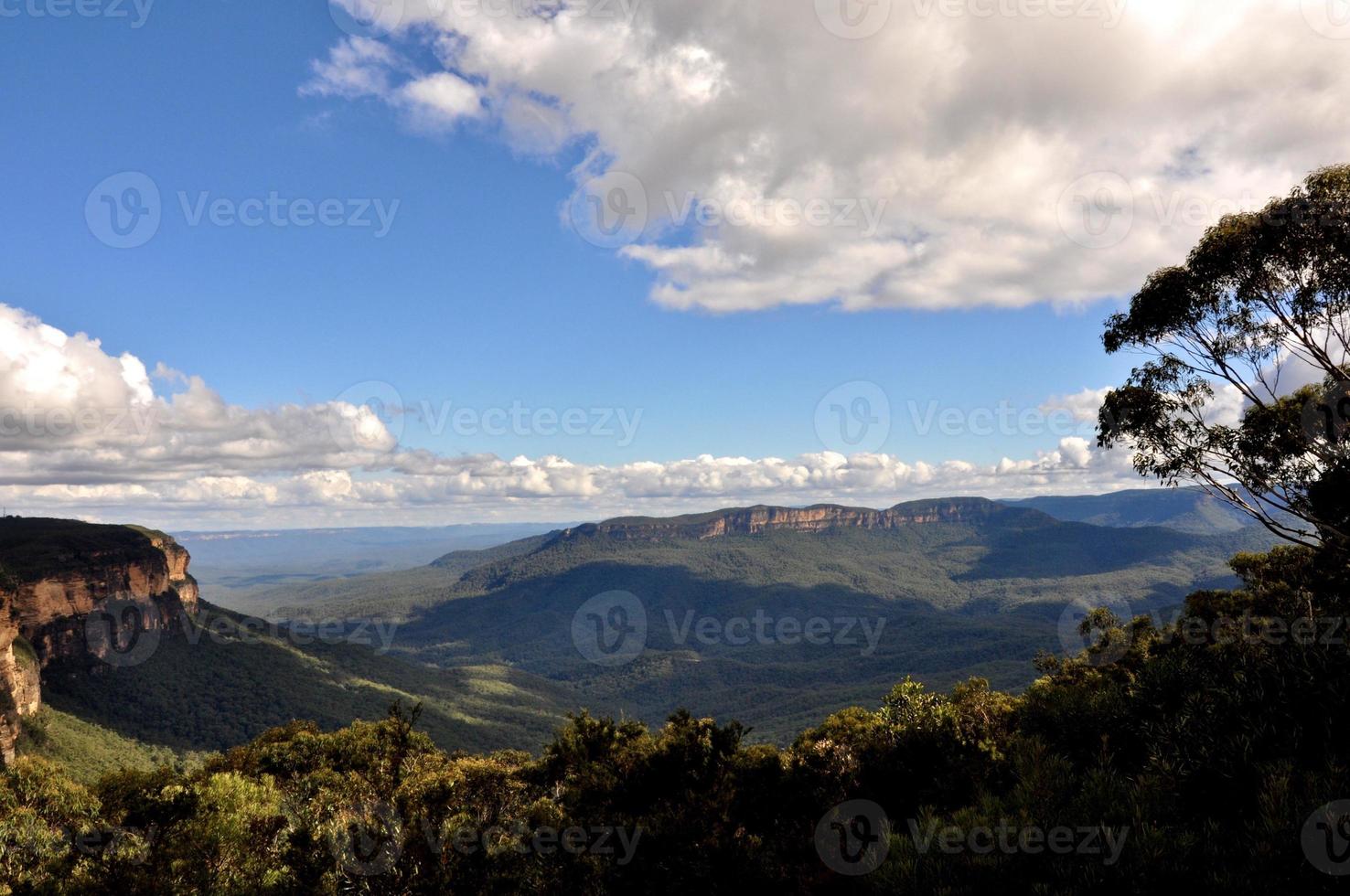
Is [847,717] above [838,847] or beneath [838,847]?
beneath

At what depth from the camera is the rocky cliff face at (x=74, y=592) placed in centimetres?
11612

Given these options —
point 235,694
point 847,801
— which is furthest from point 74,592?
point 847,801

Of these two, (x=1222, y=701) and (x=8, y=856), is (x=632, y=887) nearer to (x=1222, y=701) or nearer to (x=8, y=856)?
(x=1222, y=701)

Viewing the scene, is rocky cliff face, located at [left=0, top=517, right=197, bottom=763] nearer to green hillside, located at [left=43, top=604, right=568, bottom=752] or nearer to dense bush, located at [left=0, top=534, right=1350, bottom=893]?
green hillside, located at [left=43, top=604, right=568, bottom=752]

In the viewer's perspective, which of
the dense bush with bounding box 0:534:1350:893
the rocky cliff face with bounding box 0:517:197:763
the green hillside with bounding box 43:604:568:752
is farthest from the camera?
the green hillside with bounding box 43:604:568:752

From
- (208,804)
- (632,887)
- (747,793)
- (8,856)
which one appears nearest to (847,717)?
(747,793)

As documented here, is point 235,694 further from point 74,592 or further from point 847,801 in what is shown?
point 847,801

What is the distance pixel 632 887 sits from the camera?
523 inches

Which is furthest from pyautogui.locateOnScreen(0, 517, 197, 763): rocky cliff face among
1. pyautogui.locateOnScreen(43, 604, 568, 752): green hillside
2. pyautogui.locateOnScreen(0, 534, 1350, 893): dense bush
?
pyautogui.locateOnScreen(0, 534, 1350, 893): dense bush

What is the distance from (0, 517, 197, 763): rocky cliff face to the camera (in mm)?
116125

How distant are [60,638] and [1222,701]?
591ft

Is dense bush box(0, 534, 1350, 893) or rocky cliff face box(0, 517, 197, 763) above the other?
dense bush box(0, 534, 1350, 893)

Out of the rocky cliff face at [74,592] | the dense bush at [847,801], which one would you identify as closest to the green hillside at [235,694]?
the rocky cliff face at [74,592]

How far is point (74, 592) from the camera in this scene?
5192 inches
